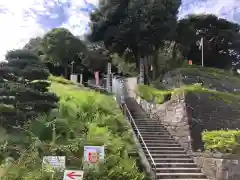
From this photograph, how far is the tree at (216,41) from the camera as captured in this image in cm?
3956

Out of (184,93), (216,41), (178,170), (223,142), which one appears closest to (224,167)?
(223,142)

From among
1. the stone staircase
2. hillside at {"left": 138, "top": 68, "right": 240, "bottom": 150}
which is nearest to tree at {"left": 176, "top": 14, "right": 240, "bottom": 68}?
hillside at {"left": 138, "top": 68, "right": 240, "bottom": 150}

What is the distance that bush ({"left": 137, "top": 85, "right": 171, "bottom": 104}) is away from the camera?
1775 cm

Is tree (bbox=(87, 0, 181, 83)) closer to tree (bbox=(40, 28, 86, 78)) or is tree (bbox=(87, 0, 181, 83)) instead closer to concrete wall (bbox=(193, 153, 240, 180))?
concrete wall (bbox=(193, 153, 240, 180))

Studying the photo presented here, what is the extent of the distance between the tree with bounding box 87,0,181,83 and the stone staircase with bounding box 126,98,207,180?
734 centimetres

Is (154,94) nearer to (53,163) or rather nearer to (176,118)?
(176,118)

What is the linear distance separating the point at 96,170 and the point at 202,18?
3199cm

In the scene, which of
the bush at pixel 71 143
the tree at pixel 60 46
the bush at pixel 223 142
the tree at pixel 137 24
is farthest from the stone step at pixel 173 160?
the tree at pixel 60 46

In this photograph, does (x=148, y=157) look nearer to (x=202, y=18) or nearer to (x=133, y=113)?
(x=133, y=113)

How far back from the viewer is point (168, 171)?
509 inches

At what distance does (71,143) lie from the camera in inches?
482

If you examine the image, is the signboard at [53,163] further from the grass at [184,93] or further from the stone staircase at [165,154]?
the grass at [184,93]

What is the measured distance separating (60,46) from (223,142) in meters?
28.3

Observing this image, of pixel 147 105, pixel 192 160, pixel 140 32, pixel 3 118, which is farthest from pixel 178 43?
pixel 3 118
